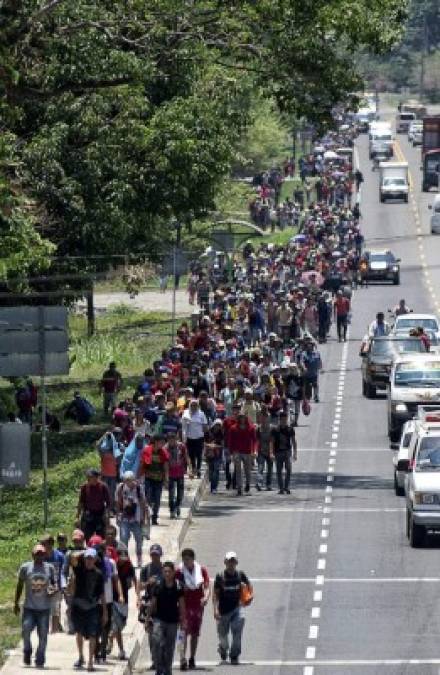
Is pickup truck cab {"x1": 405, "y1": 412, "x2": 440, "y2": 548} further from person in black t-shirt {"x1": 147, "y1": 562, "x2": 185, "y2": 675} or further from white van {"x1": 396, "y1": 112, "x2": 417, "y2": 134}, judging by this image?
white van {"x1": 396, "y1": 112, "x2": 417, "y2": 134}

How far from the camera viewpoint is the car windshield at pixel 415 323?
2255 inches

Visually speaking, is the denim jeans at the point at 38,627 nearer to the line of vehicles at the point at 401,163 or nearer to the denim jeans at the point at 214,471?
the denim jeans at the point at 214,471

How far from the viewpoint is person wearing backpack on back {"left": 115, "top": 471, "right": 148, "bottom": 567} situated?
2998cm

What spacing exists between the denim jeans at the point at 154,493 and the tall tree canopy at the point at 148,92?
20.5 feet

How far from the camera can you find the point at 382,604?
28.7 meters

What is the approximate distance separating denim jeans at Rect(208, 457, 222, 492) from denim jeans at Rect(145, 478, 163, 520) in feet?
11.6

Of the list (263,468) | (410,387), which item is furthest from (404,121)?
(263,468)

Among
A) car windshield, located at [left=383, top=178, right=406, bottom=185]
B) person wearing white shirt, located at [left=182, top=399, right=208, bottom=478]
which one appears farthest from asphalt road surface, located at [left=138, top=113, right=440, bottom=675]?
car windshield, located at [left=383, top=178, right=406, bottom=185]

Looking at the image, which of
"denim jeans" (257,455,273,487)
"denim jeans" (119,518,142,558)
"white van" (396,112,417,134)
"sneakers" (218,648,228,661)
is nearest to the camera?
"sneakers" (218,648,228,661)

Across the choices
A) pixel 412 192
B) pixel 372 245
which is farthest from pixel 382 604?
pixel 412 192

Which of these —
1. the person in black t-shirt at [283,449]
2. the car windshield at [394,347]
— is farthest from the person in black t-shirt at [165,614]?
the car windshield at [394,347]

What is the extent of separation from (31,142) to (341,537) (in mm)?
14432

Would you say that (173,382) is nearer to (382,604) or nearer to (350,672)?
(382,604)

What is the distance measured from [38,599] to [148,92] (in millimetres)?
25184
